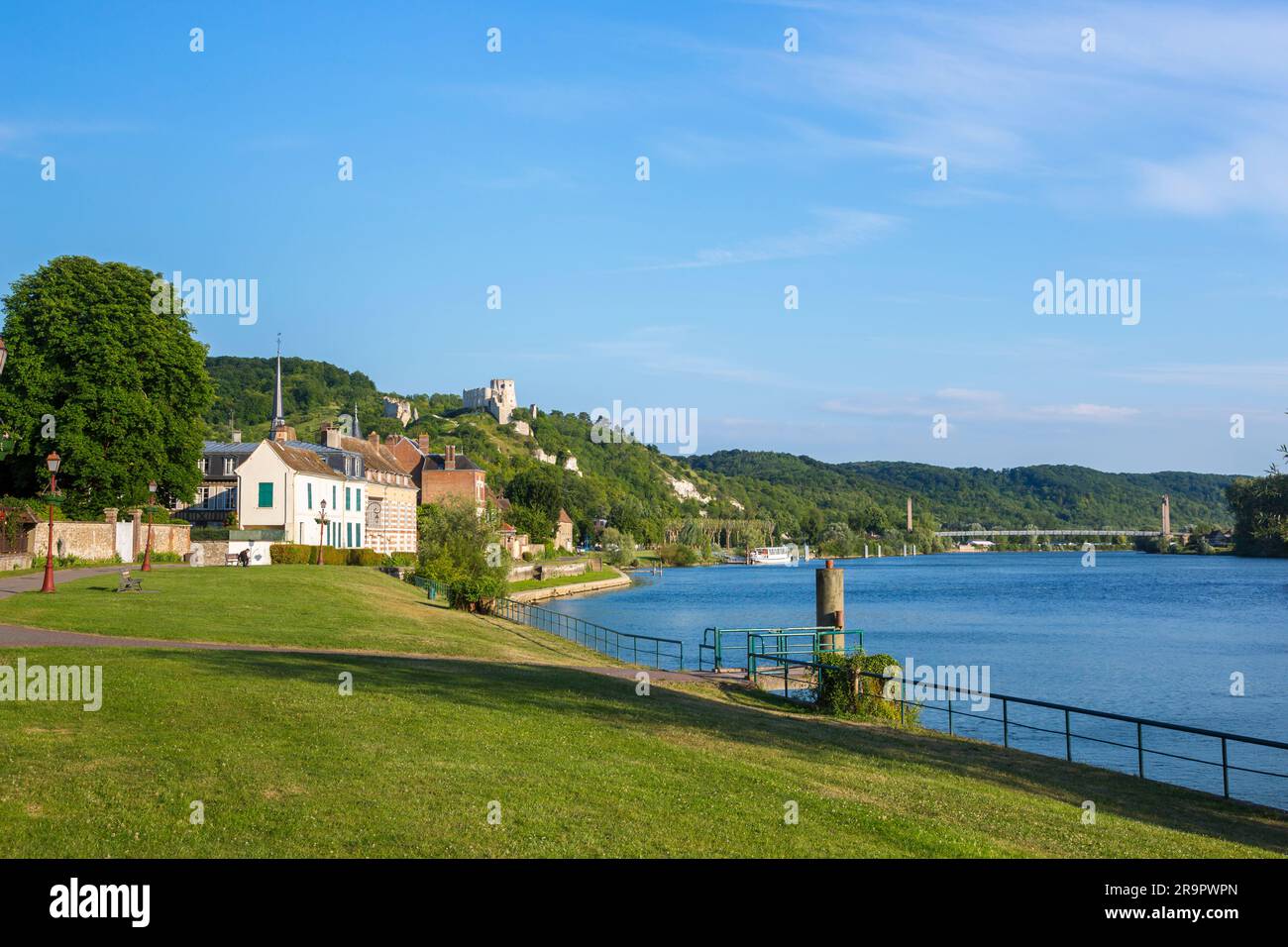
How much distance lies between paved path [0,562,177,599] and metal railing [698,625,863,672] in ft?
65.6

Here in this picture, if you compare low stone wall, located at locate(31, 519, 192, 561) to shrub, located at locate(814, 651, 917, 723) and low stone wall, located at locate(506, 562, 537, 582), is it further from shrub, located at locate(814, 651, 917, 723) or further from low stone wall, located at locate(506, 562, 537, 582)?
shrub, located at locate(814, 651, 917, 723)

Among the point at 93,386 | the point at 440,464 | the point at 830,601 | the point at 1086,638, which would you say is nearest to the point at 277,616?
the point at 830,601

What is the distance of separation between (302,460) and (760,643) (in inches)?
1229

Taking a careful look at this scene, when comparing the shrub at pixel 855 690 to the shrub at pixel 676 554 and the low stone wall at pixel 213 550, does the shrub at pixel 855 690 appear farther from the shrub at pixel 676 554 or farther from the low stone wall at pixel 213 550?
the shrub at pixel 676 554

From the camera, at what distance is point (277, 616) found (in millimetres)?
30719

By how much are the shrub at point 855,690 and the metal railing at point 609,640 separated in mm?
11454

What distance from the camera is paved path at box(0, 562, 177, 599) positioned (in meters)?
32.4

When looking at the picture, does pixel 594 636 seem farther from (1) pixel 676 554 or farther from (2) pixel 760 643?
(1) pixel 676 554

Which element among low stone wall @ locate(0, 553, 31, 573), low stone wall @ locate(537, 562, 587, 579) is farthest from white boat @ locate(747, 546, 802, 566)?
low stone wall @ locate(0, 553, 31, 573)

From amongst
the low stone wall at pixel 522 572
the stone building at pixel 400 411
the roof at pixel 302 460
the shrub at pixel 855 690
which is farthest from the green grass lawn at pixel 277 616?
the stone building at pixel 400 411

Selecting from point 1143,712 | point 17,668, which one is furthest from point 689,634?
point 17,668
